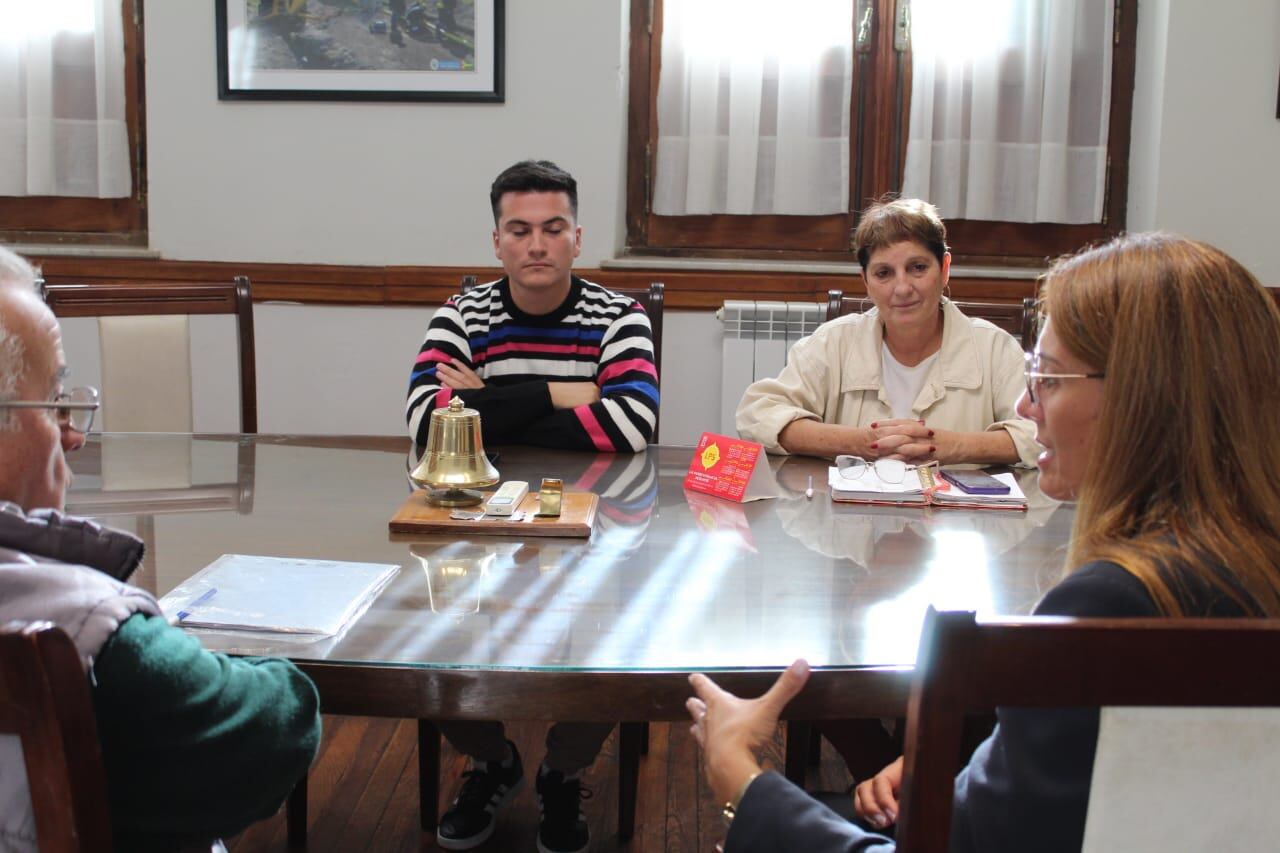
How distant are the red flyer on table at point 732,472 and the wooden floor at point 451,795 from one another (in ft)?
1.45

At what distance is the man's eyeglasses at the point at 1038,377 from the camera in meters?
1.02

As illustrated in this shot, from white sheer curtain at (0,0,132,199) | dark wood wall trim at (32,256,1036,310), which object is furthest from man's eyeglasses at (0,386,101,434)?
white sheer curtain at (0,0,132,199)

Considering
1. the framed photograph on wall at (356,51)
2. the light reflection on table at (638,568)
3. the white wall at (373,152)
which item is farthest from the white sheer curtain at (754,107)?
the light reflection on table at (638,568)

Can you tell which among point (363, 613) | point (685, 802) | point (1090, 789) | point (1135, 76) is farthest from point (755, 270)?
point (1090, 789)

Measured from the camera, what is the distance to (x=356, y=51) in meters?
3.37

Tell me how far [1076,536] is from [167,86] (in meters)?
3.15

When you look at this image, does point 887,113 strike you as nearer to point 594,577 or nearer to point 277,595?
point 594,577

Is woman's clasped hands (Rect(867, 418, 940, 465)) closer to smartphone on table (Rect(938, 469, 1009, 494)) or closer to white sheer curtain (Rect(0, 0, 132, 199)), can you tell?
smartphone on table (Rect(938, 469, 1009, 494))

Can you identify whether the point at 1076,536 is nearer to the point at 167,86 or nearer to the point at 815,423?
the point at 815,423

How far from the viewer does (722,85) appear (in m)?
3.44

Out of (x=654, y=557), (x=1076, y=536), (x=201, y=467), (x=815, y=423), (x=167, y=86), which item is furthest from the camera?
(x=167, y=86)

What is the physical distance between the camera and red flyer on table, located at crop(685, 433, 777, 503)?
1852 millimetres

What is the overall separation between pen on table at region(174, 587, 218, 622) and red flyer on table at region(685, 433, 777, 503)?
819 millimetres

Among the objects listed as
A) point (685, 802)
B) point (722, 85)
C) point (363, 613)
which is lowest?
point (685, 802)
